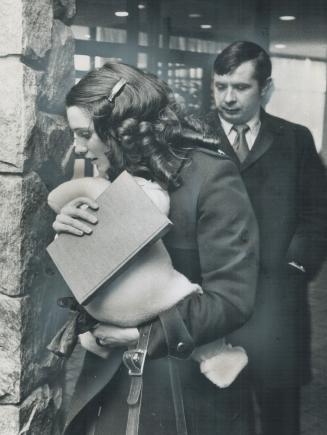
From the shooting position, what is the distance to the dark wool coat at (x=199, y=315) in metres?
1.80

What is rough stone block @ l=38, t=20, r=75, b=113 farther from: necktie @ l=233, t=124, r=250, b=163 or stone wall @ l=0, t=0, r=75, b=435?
necktie @ l=233, t=124, r=250, b=163

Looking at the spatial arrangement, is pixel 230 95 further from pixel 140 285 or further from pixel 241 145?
pixel 140 285

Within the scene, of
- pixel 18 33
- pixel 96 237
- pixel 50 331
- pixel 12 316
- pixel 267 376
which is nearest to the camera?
pixel 96 237

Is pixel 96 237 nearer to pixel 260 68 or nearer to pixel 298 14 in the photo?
pixel 260 68

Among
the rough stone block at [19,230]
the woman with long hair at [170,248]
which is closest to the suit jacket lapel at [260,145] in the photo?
the woman with long hair at [170,248]

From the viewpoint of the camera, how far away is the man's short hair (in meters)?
2.63

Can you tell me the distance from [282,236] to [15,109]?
4.55 ft

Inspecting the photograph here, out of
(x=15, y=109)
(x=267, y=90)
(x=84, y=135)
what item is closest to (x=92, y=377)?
(x=84, y=135)

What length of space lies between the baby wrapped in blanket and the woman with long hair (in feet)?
0.13

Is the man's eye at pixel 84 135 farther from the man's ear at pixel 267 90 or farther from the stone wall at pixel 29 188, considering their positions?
the man's ear at pixel 267 90

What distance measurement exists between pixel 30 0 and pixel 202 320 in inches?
47.0

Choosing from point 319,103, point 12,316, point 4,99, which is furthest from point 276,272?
point 4,99

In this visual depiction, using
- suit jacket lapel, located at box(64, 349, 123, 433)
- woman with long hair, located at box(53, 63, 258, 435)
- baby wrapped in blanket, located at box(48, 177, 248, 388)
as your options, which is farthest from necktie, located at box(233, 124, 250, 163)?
suit jacket lapel, located at box(64, 349, 123, 433)

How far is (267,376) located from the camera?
2871 mm
